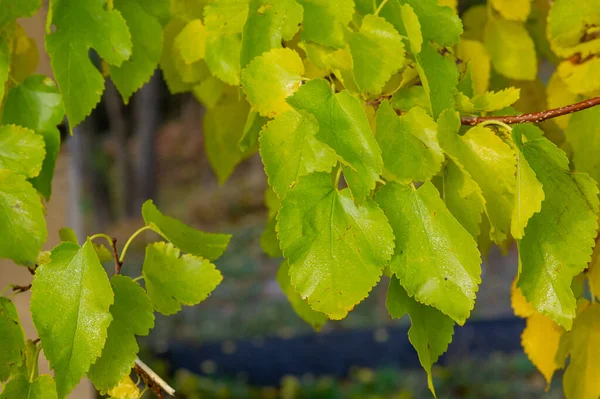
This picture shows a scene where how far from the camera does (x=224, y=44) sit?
0.33 m

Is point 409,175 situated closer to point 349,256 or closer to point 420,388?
point 349,256

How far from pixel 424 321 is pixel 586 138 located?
162 mm

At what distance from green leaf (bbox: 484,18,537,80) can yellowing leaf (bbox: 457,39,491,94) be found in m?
0.03

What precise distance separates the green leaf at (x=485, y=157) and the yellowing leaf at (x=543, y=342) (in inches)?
5.5

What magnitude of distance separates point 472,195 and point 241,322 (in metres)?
1.90

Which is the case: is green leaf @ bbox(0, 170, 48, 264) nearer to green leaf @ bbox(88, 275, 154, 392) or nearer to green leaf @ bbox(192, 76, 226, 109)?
green leaf @ bbox(88, 275, 154, 392)

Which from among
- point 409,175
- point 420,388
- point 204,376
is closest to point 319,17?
point 409,175

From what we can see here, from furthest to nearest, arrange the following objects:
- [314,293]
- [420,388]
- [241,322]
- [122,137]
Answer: [122,137] < [241,322] < [420,388] < [314,293]

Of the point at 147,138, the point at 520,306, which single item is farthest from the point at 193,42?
the point at 147,138

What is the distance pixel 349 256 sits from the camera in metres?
0.26

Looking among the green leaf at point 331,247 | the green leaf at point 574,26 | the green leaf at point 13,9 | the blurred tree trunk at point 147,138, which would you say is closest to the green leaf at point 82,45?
the green leaf at point 13,9

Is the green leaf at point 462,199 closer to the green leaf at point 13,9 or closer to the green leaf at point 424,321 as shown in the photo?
the green leaf at point 424,321

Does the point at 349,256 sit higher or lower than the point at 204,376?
higher

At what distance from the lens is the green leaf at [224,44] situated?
322 mm
